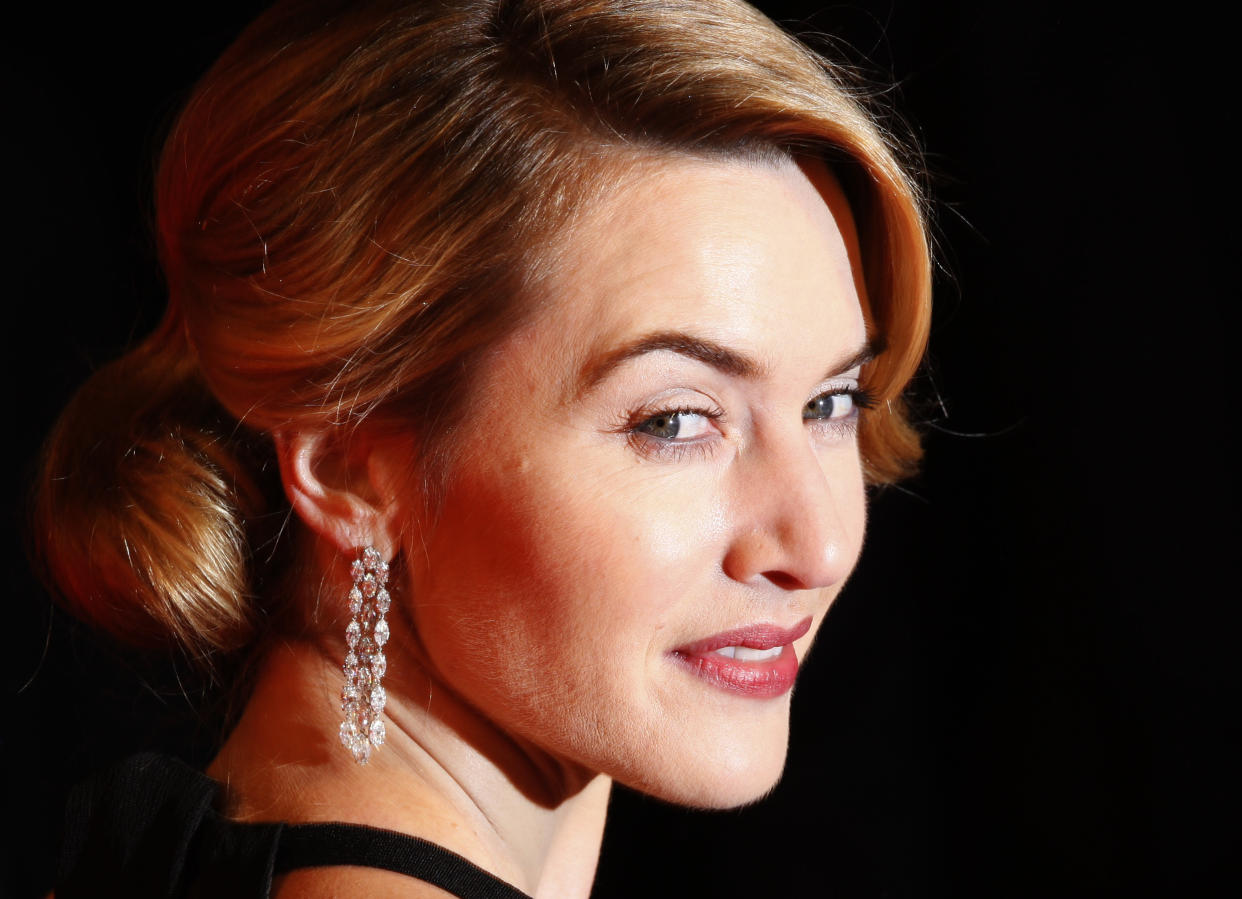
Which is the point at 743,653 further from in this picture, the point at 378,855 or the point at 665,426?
the point at 378,855

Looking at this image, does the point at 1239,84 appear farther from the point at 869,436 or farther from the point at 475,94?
the point at 475,94

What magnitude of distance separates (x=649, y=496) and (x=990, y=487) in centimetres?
96

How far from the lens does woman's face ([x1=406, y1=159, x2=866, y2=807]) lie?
4.18ft

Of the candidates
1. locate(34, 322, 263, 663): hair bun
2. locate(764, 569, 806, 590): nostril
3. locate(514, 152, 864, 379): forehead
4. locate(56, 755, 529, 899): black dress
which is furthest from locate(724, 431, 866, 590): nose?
locate(34, 322, 263, 663): hair bun

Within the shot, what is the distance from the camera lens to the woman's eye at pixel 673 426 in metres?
1.30

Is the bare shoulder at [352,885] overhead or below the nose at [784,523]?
below

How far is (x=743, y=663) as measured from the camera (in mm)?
1355

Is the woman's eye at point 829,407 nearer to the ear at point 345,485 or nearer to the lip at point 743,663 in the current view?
the lip at point 743,663

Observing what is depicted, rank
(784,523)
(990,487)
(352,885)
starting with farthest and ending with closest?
1. (990,487)
2. (784,523)
3. (352,885)

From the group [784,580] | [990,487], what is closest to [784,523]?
[784,580]

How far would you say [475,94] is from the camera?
1.31m

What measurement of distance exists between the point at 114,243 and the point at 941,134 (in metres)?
1.27

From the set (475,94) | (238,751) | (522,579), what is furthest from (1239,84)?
(238,751)

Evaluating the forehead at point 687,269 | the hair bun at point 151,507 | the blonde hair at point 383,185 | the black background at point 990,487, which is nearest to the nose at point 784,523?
the forehead at point 687,269
